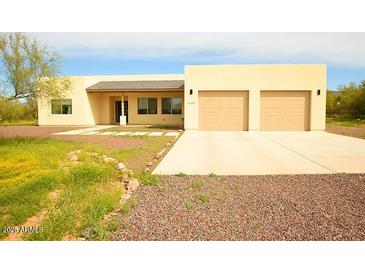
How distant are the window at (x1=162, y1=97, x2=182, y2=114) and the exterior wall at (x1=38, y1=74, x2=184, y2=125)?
2607 mm

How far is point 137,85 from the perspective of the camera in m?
25.7

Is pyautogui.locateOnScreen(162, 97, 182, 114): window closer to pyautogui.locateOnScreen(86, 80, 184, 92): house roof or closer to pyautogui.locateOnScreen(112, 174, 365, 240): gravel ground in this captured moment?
pyautogui.locateOnScreen(86, 80, 184, 92): house roof

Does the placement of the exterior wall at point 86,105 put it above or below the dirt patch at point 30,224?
above

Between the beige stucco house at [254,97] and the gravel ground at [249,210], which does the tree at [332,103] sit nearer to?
the beige stucco house at [254,97]

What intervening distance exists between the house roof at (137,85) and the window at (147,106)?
1512 millimetres

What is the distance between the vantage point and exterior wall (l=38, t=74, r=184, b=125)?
25328 mm

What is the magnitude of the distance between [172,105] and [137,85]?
11.3 feet

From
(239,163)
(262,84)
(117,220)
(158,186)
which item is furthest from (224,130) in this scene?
(117,220)

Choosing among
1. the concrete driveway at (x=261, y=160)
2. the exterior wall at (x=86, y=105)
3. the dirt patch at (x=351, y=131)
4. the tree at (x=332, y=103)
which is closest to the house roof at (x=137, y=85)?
the exterior wall at (x=86, y=105)

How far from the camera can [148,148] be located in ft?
38.4

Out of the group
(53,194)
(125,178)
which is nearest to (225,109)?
(125,178)

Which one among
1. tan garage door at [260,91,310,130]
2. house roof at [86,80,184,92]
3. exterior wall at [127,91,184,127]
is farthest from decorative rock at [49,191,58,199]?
exterior wall at [127,91,184,127]

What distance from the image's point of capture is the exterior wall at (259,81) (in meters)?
19.3

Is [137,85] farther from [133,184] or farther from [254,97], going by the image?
[133,184]
